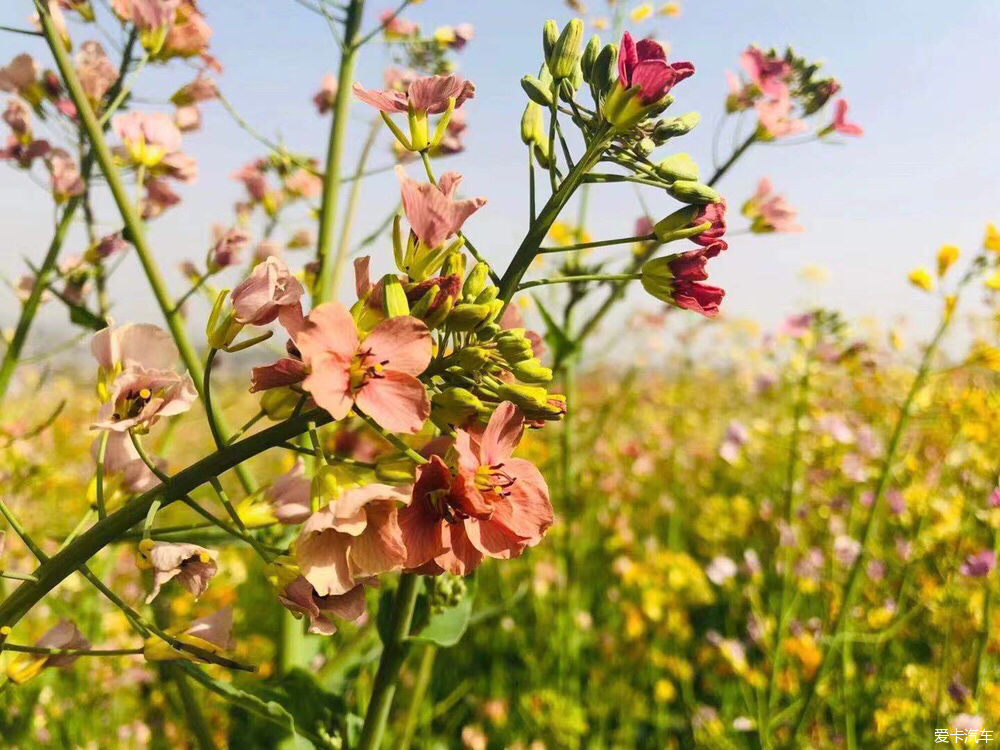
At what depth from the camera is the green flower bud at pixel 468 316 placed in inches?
21.4

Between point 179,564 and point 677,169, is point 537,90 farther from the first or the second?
point 179,564

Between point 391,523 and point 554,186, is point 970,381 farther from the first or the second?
point 391,523

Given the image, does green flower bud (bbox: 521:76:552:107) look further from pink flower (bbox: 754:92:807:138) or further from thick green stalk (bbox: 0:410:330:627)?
pink flower (bbox: 754:92:807:138)

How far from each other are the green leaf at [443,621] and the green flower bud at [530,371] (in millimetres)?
406

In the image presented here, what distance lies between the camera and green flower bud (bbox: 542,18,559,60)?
687 mm

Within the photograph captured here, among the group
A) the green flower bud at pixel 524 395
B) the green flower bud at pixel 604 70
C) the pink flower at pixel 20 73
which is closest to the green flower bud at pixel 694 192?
the green flower bud at pixel 604 70

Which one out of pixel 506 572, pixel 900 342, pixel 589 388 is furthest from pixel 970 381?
pixel 589 388

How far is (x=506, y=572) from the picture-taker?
251 cm

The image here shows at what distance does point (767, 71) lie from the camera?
1364mm

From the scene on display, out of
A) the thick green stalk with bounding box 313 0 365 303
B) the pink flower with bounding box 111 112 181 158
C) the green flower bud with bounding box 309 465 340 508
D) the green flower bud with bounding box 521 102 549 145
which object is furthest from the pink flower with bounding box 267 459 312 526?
the pink flower with bounding box 111 112 181 158

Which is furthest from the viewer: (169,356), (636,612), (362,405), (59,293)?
(636,612)

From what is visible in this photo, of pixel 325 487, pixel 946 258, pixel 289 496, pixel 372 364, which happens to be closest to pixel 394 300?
pixel 372 364

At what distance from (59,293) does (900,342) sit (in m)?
1.85

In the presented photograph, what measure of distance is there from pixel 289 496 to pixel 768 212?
43.8 inches
